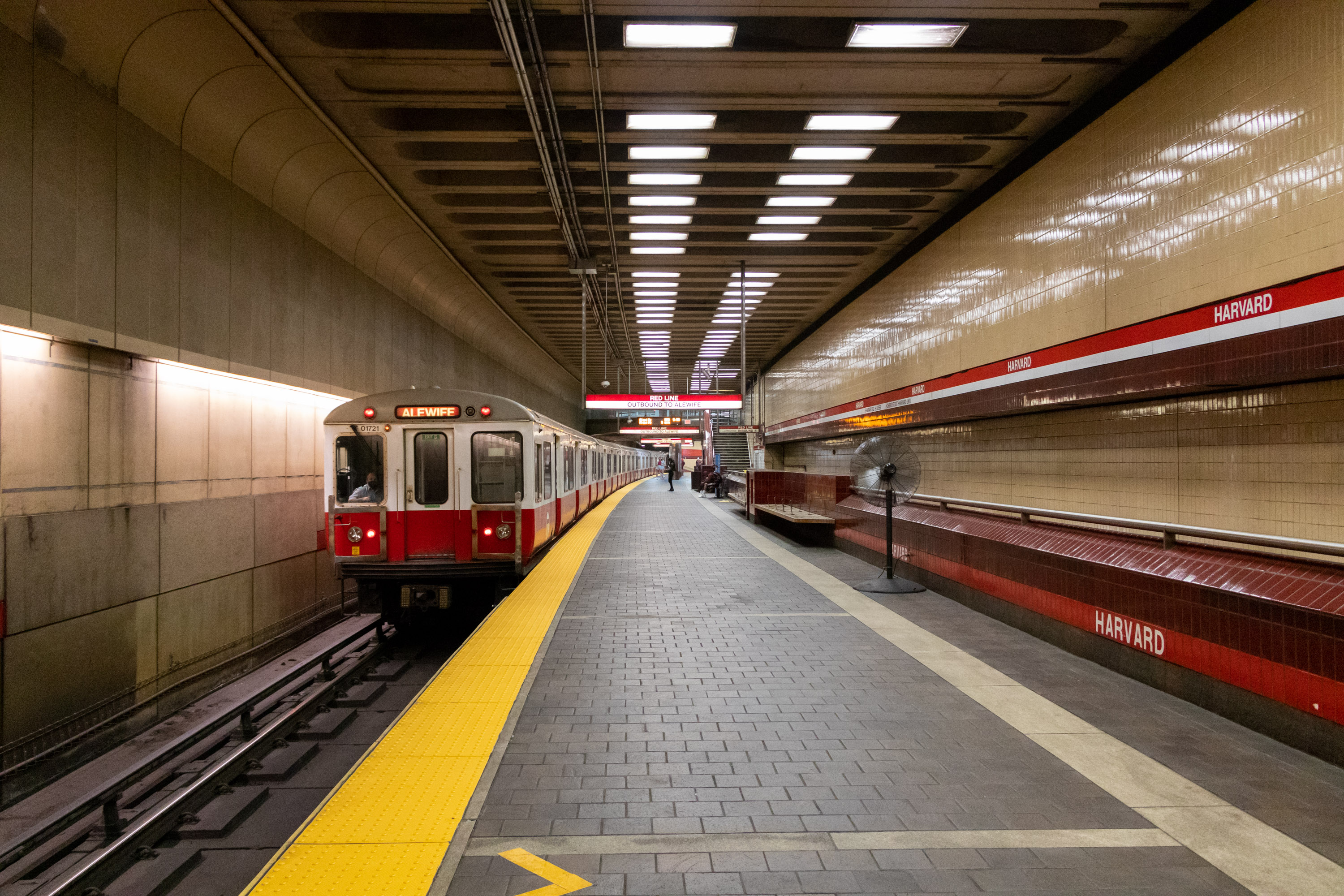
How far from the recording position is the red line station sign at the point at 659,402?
17.7 metres

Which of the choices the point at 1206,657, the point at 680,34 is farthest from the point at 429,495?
the point at 1206,657

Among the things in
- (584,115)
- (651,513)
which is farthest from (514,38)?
(651,513)

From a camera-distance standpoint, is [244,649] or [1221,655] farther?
[244,649]

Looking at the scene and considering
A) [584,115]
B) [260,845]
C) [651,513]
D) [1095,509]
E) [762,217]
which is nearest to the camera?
[260,845]

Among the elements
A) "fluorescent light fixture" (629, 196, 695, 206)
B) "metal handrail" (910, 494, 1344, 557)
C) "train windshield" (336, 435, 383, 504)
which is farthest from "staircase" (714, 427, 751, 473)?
"train windshield" (336, 435, 383, 504)

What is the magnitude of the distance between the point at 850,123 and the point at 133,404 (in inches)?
335

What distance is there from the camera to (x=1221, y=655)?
14.4 ft

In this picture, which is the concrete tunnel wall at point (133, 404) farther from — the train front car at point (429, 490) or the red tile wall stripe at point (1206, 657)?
the red tile wall stripe at point (1206, 657)

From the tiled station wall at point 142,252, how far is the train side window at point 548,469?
144 inches

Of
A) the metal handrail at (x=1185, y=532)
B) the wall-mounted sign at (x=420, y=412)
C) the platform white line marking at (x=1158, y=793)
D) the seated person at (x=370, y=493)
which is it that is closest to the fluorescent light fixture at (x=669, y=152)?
the wall-mounted sign at (x=420, y=412)

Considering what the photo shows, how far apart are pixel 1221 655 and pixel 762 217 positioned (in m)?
8.95

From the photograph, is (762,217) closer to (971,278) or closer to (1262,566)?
(971,278)

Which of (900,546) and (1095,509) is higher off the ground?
(1095,509)

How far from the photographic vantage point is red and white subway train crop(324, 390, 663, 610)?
7676mm
